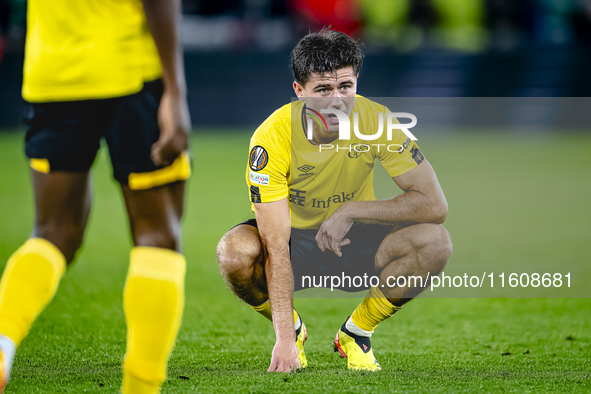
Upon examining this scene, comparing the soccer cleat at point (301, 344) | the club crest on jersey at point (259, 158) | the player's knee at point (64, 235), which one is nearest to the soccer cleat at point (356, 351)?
the soccer cleat at point (301, 344)

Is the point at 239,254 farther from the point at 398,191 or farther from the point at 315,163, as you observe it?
the point at 398,191

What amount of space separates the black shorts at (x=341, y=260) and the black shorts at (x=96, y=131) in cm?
94

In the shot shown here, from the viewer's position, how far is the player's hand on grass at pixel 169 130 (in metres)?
1.88

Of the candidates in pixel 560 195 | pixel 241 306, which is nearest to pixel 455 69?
pixel 560 195

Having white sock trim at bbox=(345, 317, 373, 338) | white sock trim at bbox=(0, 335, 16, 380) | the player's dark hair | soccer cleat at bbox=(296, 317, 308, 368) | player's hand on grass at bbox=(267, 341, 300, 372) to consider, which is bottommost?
soccer cleat at bbox=(296, 317, 308, 368)

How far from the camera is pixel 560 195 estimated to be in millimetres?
6871

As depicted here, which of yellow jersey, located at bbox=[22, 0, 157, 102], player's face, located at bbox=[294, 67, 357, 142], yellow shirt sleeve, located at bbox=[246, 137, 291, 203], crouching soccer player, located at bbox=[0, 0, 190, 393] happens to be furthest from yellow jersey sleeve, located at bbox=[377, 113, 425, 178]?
yellow jersey, located at bbox=[22, 0, 157, 102]

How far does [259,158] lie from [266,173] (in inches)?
2.3

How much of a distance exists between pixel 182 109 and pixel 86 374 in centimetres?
112

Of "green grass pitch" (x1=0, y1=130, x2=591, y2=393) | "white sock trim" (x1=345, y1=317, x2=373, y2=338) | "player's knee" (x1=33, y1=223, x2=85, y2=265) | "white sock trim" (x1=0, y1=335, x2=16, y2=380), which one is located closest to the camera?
"white sock trim" (x1=0, y1=335, x2=16, y2=380)

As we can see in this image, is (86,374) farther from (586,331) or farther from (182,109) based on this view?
(586,331)

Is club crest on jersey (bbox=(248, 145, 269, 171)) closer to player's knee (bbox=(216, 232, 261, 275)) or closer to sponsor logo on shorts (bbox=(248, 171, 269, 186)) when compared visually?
sponsor logo on shorts (bbox=(248, 171, 269, 186))

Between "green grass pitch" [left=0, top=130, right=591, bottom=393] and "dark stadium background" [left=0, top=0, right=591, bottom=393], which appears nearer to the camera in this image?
"green grass pitch" [left=0, top=130, right=591, bottom=393]

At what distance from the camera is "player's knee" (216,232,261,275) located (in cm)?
261
